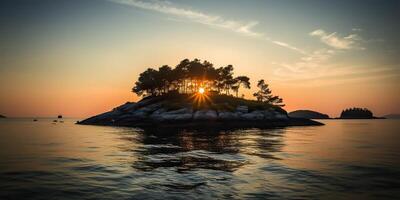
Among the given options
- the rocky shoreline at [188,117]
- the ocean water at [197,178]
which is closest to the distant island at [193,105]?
the rocky shoreline at [188,117]

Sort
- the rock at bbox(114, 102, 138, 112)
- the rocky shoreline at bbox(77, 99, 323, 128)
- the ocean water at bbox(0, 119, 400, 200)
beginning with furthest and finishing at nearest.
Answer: the rock at bbox(114, 102, 138, 112) → the rocky shoreline at bbox(77, 99, 323, 128) → the ocean water at bbox(0, 119, 400, 200)

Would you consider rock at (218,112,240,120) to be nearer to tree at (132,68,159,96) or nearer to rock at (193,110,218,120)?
rock at (193,110,218,120)

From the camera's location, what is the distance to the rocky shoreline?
102m

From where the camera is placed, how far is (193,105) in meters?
111

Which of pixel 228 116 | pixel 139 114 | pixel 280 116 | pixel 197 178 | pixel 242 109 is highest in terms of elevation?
pixel 242 109

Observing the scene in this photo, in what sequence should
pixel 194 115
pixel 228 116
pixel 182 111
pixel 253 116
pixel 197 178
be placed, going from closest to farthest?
pixel 197 178
pixel 194 115
pixel 182 111
pixel 228 116
pixel 253 116

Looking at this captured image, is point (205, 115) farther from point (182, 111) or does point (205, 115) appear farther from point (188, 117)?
point (182, 111)

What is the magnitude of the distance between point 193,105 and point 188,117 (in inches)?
416

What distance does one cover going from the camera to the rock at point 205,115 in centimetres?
10162

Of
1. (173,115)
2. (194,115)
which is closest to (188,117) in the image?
(194,115)

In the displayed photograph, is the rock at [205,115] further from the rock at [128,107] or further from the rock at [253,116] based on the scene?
the rock at [128,107]

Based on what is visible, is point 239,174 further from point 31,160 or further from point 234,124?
point 234,124

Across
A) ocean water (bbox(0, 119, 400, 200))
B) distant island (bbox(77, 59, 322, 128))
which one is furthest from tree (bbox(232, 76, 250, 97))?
ocean water (bbox(0, 119, 400, 200))

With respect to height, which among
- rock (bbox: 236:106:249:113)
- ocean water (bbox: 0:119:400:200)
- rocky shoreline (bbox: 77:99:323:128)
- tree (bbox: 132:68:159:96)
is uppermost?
tree (bbox: 132:68:159:96)
